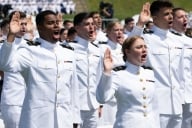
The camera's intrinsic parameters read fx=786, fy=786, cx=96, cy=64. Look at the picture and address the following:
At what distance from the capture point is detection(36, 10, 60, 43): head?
7969mm

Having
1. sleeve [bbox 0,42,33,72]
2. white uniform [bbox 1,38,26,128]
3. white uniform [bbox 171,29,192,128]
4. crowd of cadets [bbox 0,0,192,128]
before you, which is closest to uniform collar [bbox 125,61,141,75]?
crowd of cadets [bbox 0,0,192,128]

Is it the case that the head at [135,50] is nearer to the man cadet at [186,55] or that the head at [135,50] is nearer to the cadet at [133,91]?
the cadet at [133,91]

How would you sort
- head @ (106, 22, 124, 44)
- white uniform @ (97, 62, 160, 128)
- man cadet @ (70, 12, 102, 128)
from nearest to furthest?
white uniform @ (97, 62, 160, 128), man cadet @ (70, 12, 102, 128), head @ (106, 22, 124, 44)

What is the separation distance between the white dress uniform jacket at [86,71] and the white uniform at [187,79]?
4.09 feet

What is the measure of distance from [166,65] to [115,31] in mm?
2638

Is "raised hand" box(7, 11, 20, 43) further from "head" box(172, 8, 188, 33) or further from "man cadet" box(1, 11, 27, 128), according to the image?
"head" box(172, 8, 188, 33)

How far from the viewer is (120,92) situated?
7773 mm

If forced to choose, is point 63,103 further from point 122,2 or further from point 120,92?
point 122,2

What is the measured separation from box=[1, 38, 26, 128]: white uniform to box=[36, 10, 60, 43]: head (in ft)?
6.62

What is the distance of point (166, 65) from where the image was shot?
30.7 ft

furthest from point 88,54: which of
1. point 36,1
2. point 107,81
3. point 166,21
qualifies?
point 36,1

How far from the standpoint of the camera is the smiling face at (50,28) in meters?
7.97

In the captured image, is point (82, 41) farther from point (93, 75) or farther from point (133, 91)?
point (133, 91)

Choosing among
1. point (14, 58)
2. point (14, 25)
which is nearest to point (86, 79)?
point (14, 58)
